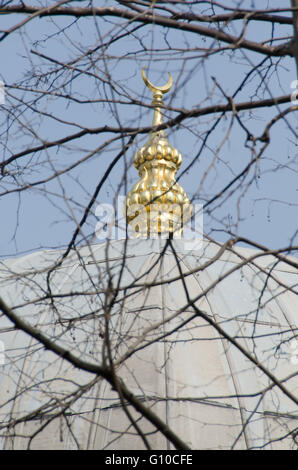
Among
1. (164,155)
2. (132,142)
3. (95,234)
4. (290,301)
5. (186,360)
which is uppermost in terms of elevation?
(164,155)

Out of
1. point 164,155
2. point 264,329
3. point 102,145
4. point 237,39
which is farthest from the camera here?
point 164,155

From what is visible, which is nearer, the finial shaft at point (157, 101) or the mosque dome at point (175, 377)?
the finial shaft at point (157, 101)

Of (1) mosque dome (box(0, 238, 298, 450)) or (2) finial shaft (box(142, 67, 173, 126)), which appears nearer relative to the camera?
(2) finial shaft (box(142, 67, 173, 126))

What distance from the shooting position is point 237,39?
622 centimetres

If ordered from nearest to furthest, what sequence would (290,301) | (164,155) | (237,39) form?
(237,39)
(290,301)
(164,155)

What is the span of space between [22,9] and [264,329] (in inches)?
330

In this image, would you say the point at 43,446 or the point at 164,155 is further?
the point at 164,155

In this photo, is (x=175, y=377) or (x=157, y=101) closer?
(x=157, y=101)

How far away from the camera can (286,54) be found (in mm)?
6504

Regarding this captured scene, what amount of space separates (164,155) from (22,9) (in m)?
11.7

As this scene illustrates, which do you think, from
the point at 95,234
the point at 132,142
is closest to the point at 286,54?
the point at 132,142

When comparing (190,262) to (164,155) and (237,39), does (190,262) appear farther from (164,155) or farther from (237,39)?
(237,39)

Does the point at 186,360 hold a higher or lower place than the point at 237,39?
higher
